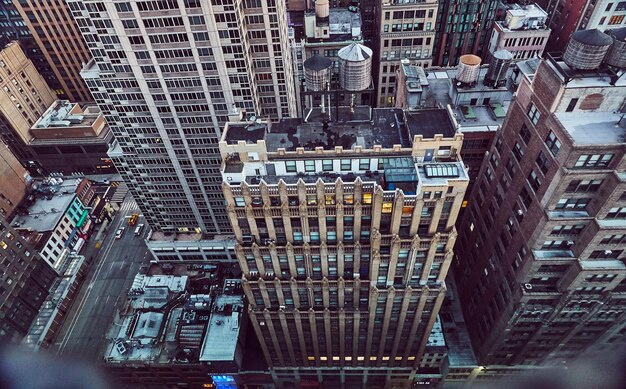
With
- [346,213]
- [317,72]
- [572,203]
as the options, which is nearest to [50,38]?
[317,72]

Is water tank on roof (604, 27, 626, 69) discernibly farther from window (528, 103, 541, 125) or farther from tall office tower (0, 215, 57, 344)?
tall office tower (0, 215, 57, 344)

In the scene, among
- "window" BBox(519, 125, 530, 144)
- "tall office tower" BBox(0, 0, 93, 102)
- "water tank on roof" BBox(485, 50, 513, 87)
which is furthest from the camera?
"tall office tower" BBox(0, 0, 93, 102)

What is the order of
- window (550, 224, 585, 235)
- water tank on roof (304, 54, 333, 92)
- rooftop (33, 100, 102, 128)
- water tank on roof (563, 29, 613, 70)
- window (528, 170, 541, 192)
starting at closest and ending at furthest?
1. water tank on roof (563, 29, 613, 70)
2. water tank on roof (304, 54, 333, 92)
3. window (550, 224, 585, 235)
4. window (528, 170, 541, 192)
5. rooftop (33, 100, 102, 128)

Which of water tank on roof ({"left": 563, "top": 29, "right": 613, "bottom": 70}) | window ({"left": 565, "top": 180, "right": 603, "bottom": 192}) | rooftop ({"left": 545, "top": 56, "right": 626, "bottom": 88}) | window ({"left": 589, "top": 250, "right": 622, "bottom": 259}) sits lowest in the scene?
window ({"left": 589, "top": 250, "right": 622, "bottom": 259})

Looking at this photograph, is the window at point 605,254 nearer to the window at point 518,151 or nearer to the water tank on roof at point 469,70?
the window at point 518,151

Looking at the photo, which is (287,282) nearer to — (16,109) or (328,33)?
(328,33)

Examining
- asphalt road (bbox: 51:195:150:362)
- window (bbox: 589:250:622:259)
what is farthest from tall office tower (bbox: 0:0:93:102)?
window (bbox: 589:250:622:259)

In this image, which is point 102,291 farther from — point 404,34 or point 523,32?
point 523,32
